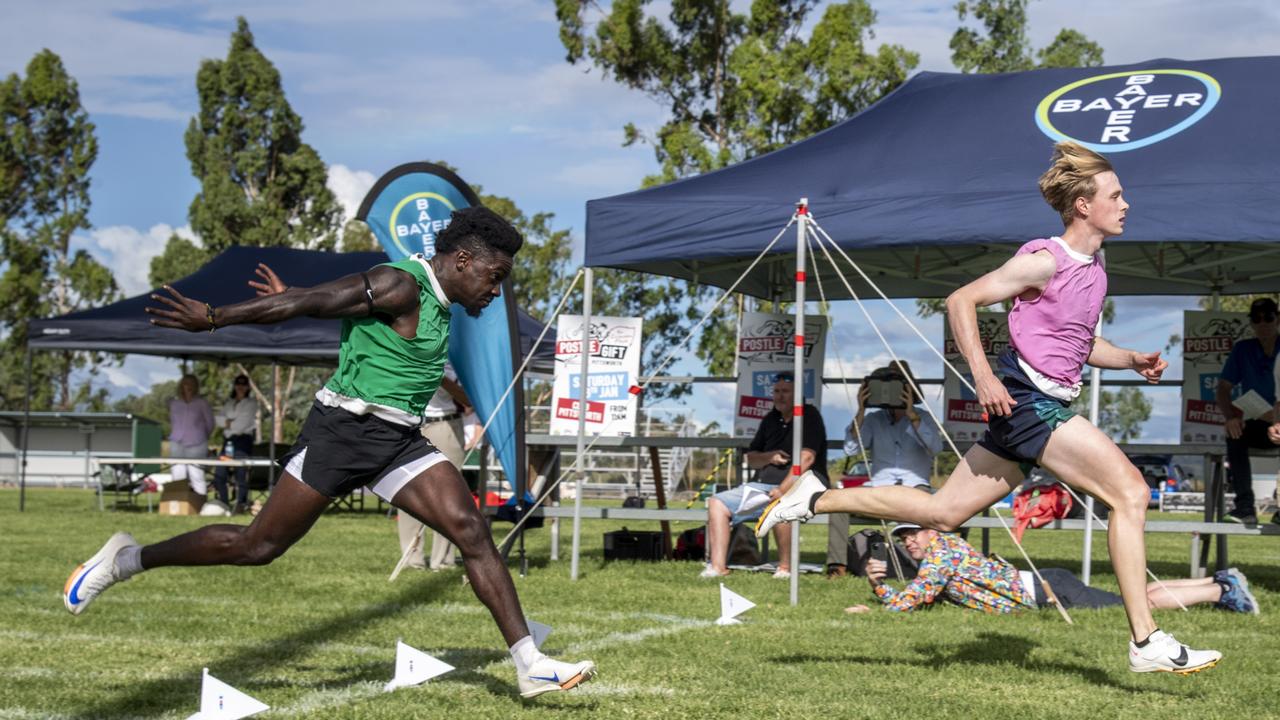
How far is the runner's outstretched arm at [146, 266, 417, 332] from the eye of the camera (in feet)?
14.1

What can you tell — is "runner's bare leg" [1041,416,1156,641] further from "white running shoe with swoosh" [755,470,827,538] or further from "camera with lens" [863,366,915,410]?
"camera with lens" [863,366,915,410]

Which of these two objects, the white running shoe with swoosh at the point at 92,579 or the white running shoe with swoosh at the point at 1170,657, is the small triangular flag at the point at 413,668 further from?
the white running shoe with swoosh at the point at 1170,657

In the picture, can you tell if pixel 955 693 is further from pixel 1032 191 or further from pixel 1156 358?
pixel 1032 191

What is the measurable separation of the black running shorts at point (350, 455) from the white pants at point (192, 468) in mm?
14241

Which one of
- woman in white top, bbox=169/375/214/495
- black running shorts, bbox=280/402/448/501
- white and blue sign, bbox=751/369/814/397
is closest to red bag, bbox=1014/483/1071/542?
white and blue sign, bbox=751/369/814/397

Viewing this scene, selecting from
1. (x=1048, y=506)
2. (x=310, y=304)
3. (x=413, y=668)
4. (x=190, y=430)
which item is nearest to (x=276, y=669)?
(x=413, y=668)

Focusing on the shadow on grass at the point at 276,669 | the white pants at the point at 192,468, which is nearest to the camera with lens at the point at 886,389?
the shadow on grass at the point at 276,669

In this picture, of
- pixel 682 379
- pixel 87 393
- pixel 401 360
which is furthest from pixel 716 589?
pixel 87 393

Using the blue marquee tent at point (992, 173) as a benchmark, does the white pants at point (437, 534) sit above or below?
below

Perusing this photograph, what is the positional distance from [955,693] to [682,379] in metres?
6.20

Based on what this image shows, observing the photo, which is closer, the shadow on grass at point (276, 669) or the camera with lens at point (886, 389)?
the shadow on grass at point (276, 669)

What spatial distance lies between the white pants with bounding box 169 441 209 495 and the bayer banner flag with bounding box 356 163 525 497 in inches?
356

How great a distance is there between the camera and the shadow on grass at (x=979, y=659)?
571 centimetres

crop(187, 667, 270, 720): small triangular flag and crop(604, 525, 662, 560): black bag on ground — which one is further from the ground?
crop(187, 667, 270, 720): small triangular flag
